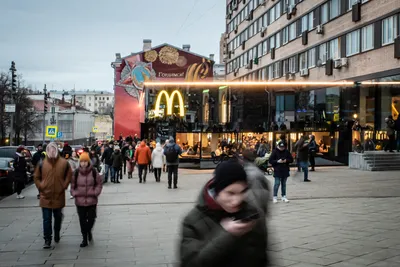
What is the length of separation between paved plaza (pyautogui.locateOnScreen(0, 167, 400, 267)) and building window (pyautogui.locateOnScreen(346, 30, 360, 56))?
1787 cm

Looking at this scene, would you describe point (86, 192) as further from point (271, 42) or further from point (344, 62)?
point (271, 42)

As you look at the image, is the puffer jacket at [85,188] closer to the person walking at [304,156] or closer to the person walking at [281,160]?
the person walking at [281,160]

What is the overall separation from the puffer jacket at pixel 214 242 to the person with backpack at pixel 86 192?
5.87m

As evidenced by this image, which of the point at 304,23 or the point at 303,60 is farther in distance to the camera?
the point at 303,60

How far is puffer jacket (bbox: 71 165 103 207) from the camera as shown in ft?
28.2

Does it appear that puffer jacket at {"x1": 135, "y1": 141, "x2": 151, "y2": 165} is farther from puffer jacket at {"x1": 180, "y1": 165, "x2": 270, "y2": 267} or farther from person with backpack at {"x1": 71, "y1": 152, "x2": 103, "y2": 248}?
puffer jacket at {"x1": 180, "y1": 165, "x2": 270, "y2": 267}

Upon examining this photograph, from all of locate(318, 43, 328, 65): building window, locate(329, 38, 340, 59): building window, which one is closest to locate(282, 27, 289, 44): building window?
locate(318, 43, 328, 65): building window

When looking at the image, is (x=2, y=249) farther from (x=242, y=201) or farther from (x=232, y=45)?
(x=232, y=45)

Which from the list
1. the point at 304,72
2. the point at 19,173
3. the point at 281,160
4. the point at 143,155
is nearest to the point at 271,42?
the point at 304,72

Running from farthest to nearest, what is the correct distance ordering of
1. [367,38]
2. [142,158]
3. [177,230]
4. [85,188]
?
[367,38] < [142,158] < [177,230] < [85,188]

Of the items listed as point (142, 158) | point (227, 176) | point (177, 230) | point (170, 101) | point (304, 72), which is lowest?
point (177, 230)

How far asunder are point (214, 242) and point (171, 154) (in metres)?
15.0

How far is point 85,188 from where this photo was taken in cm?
865

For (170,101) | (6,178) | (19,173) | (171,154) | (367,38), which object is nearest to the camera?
(19,173)
